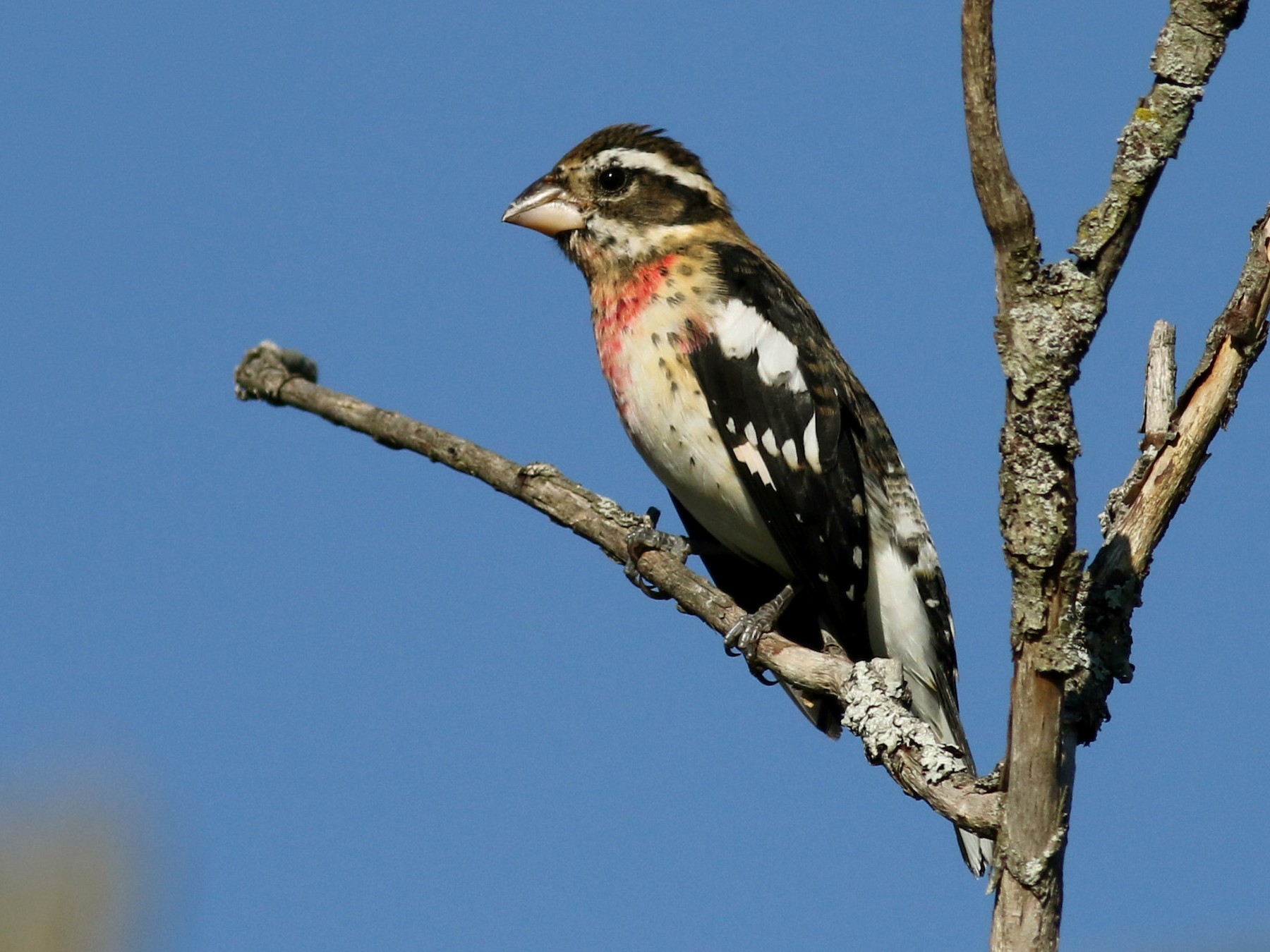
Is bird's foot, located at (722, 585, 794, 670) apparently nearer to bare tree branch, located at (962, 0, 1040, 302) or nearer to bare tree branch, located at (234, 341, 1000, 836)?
bare tree branch, located at (234, 341, 1000, 836)

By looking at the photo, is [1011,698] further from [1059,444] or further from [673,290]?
[673,290]

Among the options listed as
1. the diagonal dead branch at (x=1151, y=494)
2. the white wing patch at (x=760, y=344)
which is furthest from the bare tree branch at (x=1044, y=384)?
the white wing patch at (x=760, y=344)

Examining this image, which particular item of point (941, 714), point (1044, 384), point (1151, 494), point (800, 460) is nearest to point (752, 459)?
point (800, 460)

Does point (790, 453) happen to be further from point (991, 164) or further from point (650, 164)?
point (991, 164)

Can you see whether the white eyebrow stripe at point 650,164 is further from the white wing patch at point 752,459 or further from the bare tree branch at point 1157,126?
the bare tree branch at point 1157,126

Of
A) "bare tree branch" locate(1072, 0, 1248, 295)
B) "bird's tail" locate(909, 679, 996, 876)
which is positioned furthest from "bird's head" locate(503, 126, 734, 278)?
"bare tree branch" locate(1072, 0, 1248, 295)

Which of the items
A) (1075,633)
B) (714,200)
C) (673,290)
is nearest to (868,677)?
(1075,633)
